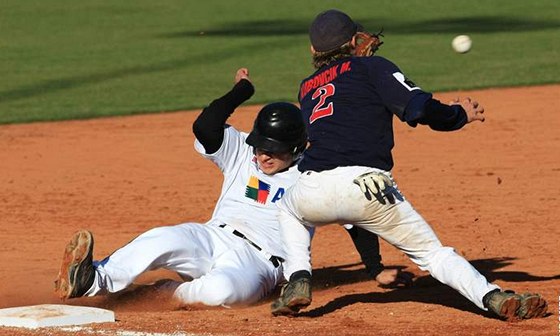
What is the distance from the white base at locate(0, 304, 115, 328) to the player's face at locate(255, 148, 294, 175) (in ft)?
4.32

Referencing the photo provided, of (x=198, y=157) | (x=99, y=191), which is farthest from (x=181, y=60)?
Result: (x=99, y=191)

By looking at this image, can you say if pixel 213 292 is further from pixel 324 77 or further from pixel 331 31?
pixel 331 31

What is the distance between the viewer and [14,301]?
6902 millimetres

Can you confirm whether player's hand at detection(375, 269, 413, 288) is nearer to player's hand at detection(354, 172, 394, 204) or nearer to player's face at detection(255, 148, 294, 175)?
player's face at detection(255, 148, 294, 175)

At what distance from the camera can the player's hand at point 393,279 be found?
22.3ft

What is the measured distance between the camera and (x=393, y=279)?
680 cm

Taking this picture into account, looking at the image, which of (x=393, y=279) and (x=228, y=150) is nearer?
(x=228, y=150)

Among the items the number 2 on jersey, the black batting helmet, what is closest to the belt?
the black batting helmet

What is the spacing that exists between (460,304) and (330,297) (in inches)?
30.1

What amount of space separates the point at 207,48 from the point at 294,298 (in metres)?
15.6

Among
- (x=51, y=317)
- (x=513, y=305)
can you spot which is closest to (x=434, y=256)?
(x=513, y=305)

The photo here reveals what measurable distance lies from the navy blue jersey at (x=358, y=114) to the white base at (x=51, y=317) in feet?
4.10

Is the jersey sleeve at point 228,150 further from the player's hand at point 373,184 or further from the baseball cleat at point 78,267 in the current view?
the player's hand at point 373,184

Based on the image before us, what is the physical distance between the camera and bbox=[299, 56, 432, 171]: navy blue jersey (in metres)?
5.70
